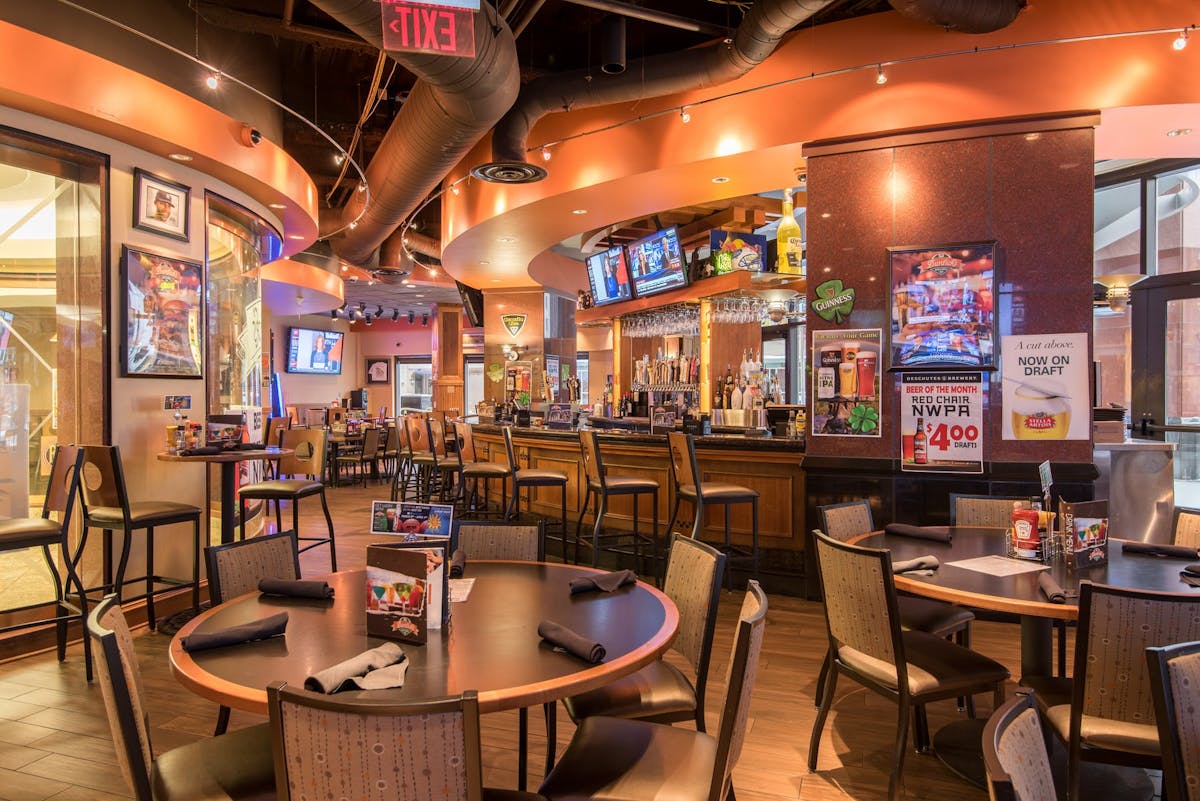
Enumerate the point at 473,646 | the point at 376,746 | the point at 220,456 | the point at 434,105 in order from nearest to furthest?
the point at 376,746, the point at 473,646, the point at 220,456, the point at 434,105

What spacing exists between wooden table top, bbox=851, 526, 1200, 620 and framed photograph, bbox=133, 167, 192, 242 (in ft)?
16.4

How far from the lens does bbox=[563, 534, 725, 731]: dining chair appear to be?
7.29 ft

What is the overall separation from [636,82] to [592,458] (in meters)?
2.75

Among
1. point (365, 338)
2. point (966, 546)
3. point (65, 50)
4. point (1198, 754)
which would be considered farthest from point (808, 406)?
point (365, 338)

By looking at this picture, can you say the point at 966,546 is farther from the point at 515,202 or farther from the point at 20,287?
the point at 20,287

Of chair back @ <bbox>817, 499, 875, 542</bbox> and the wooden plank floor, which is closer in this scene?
the wooden plank floor

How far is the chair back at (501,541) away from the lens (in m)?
3.03

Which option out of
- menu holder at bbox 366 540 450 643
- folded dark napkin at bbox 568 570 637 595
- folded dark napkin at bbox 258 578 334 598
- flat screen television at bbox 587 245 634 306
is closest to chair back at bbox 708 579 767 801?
folded dark napkin at bbox 568 570 637 595

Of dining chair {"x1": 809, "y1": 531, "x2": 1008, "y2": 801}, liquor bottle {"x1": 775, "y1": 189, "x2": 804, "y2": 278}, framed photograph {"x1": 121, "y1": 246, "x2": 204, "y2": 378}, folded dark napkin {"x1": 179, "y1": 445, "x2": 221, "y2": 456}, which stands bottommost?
dining chair {"x1": 809, "y1": 531, "x2": 1008, "y2": 801}

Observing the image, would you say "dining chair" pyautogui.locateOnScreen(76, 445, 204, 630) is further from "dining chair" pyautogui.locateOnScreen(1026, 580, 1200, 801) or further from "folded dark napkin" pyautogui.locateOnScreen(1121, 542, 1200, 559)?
"folded dark napkin" pyautogui.locateOnScreen(1121, 542, 1200, 559)

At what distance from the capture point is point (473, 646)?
1.83 metres

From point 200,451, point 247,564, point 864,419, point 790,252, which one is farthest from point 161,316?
point 790,252

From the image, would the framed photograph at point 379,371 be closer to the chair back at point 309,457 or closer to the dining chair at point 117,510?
the chair back at point 309,457

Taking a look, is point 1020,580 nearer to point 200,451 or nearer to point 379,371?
point 200,451
